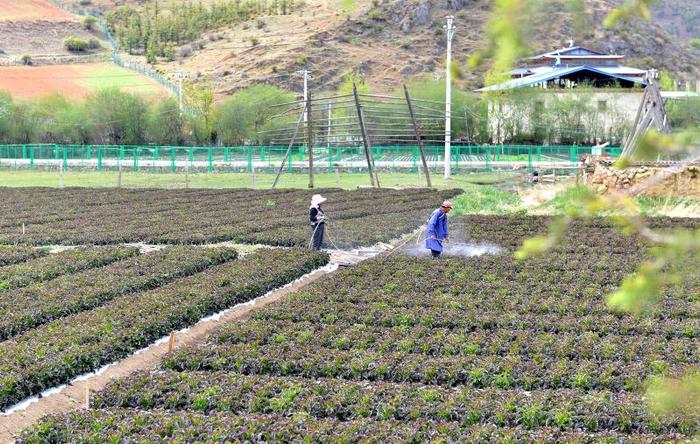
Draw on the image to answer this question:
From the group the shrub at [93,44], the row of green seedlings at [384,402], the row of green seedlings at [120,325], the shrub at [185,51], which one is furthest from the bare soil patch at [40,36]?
the row of green seedlings at [384,402]

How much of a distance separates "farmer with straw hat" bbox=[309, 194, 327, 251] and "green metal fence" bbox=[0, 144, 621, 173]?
3215 centimetres

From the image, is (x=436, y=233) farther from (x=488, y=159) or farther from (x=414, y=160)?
(x=414, y=160)

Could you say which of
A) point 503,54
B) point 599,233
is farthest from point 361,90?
point 503,54

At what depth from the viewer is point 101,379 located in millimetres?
10750

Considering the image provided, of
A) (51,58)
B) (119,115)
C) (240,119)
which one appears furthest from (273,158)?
(51,58)

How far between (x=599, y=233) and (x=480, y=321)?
34.1 ft

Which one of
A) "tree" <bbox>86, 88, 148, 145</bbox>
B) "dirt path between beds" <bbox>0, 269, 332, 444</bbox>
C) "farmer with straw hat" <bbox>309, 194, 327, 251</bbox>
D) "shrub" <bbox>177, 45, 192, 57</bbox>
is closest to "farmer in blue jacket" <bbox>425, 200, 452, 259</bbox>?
"farmer with straw hat" <bbox>309, 194, 327, 251</bbox>

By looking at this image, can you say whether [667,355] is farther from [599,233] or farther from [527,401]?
[599,233]

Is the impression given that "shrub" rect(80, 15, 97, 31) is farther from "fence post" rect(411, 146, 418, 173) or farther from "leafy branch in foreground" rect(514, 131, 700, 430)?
"leafy branch in foreground" rect(514, 131, 700, 430)

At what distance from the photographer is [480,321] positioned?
12438mm

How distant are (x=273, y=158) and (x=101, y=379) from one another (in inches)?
1872

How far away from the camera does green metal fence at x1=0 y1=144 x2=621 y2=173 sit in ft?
176

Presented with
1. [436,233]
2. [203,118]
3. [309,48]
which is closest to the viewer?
[436,233]

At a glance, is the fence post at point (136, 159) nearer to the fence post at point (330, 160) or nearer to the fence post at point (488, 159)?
the fence post at point (330, 160)
